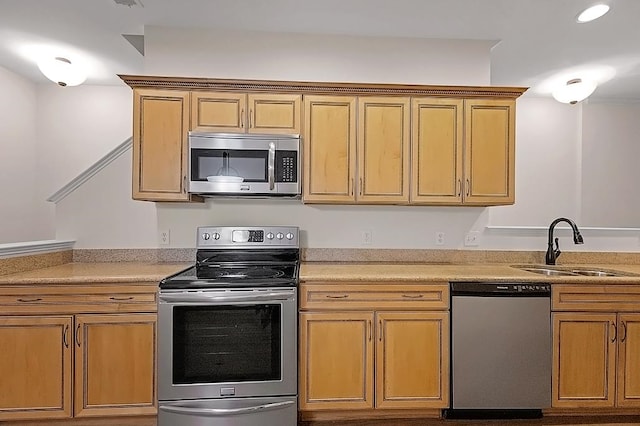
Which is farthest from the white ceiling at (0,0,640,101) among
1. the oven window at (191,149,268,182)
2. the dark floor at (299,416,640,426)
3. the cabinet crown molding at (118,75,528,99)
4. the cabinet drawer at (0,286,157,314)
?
the dark floor at (299,416,640,426)

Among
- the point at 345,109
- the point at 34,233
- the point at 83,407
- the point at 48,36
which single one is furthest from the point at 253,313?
the point at 34,233

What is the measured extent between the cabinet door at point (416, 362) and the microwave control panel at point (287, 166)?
1068 millimetres

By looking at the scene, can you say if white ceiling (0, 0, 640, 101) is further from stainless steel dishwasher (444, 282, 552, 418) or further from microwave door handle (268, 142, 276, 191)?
stainless steel dishwasher (444, 282, 552, 418)

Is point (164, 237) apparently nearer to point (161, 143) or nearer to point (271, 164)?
point (161, 143)

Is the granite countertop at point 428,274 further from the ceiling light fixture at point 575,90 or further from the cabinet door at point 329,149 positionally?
the ceiling light fixture at point 575,90

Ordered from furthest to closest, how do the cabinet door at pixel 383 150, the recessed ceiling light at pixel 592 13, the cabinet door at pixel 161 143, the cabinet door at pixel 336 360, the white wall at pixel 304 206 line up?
the white wall at pixel 304 206
the cabinet door at pixel 383 150
the cabinet door at pixel 161 143
the recessed ceiling light at pixel 592 13
the cabinet door at pixel 336 360

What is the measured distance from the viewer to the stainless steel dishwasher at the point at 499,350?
233 centimetres

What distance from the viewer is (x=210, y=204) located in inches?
115

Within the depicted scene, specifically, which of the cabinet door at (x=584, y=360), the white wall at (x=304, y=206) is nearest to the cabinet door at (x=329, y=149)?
the white wall at (x=304, y=206)

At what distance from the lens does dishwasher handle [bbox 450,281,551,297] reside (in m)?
2.35

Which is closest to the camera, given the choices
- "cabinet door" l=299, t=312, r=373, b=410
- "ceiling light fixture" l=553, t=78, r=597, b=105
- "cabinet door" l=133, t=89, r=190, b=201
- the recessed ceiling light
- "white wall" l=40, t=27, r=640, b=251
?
"cabinet door" l=299, t=312, r=373, b=410

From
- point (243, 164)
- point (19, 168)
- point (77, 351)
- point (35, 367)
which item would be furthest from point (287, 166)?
point (19, 168)

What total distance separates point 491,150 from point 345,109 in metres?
1.08

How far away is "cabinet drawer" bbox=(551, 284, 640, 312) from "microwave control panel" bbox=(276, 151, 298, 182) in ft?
5.91
